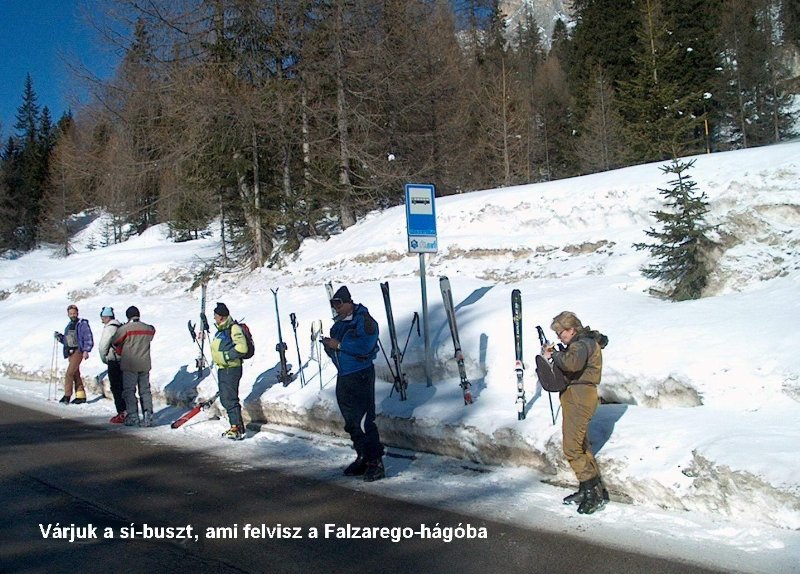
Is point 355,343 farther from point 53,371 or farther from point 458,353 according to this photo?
point 53,371

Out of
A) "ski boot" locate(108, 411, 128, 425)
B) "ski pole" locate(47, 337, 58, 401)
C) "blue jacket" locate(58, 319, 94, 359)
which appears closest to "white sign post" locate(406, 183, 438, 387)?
"ski boot" locate(108, 411, 128, 425)

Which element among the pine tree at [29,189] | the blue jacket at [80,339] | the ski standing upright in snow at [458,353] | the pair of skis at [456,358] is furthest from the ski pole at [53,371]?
the pine tree at [29,189]

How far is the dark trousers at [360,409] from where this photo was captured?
7.25 meters

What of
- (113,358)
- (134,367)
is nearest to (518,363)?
(134,367)

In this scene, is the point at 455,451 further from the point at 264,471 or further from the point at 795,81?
the point at 795,81

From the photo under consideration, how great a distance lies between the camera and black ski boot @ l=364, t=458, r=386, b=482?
7.15m

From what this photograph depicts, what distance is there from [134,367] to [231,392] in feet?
7.69

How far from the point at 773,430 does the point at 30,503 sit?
22.2ft

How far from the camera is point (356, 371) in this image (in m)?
7.40

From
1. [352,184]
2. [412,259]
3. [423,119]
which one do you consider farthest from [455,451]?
[423,119]

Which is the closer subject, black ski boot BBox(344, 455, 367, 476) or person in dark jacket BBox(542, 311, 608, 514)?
person in dark jacket BBox(542, 311, 608, 514)

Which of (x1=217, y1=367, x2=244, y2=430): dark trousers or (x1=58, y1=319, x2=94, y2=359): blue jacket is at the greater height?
(x1=58, y1=319, x2=94, y2=359): blue jacket

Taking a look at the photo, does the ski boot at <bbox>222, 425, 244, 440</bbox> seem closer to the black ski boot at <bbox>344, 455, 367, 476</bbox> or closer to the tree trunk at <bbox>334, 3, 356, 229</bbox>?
the black ski boot at <bbox>344, 455, 367, 476</bbox>

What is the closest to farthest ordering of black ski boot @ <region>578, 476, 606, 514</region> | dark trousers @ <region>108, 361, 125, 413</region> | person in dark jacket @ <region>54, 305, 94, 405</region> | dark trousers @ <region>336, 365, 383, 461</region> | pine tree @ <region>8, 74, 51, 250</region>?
black ski boot @ <region>578, 476, 606, 514</region> < dark trousers @ <region>336, 365, 383, 461</region> < dark trousers @ <region>108, 361, 125, 413</region> < person in dark jacket @ <region>54, 305, 94, 405</region> < pine tree @ <region>8, 74, 51, 250</region>
